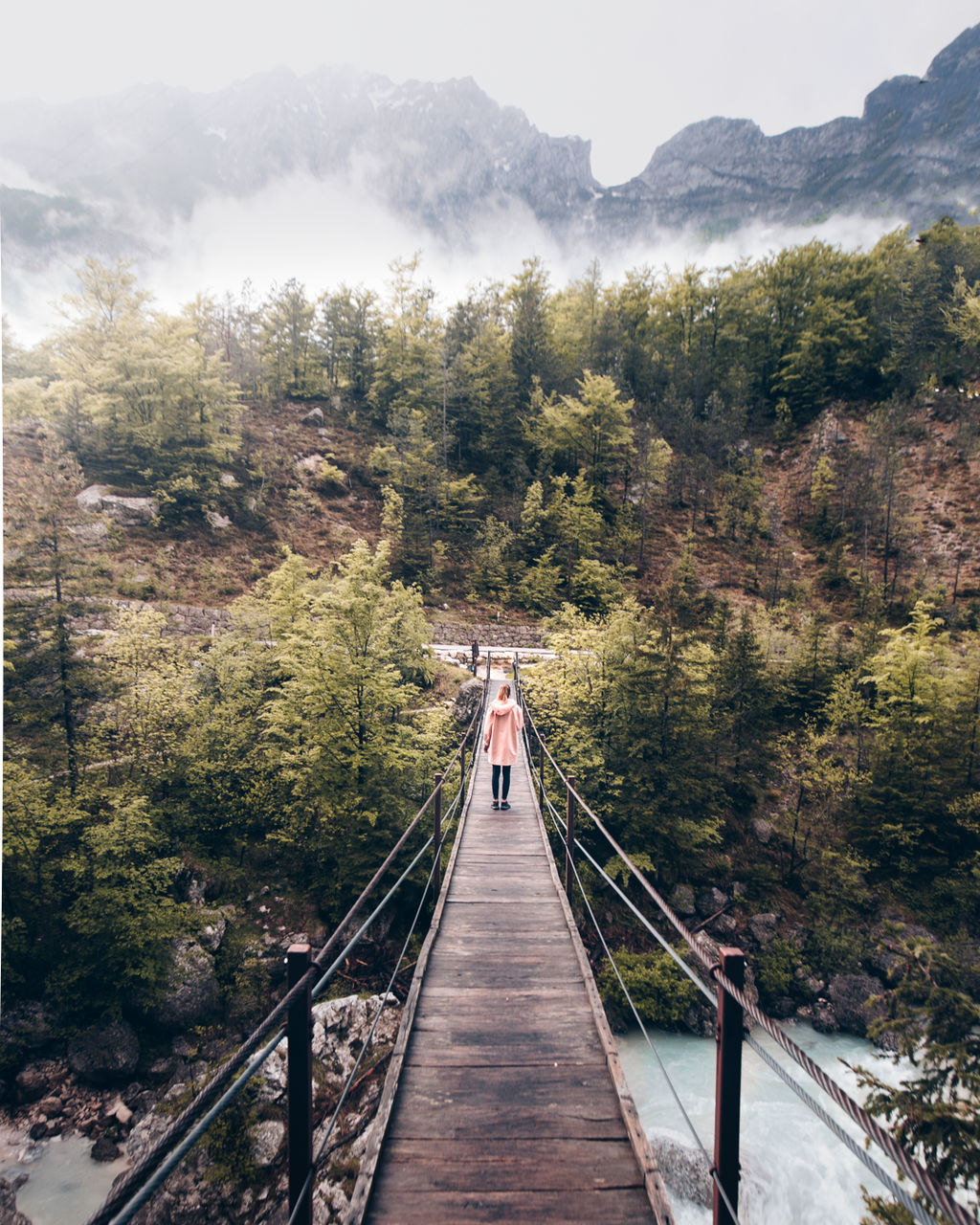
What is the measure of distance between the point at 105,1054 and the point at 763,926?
48.3 feet

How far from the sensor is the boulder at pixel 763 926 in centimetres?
1316

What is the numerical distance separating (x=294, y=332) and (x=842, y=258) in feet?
131

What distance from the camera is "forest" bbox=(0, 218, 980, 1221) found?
11.2 metres

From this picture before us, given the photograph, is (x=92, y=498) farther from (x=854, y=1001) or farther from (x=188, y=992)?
(x=854, y=1001)

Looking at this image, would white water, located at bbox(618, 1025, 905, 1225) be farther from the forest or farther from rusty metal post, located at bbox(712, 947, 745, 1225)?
rusty metal post, located at bbox(712, 947, 745, 1225)

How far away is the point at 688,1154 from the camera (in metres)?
9.35

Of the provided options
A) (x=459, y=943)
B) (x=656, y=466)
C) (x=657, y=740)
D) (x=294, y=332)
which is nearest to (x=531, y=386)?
(x=656, y=466)

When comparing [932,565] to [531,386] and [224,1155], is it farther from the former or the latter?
[224,1155]

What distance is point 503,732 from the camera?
295 inches

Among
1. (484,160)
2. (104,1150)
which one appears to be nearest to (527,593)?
(104,1150)

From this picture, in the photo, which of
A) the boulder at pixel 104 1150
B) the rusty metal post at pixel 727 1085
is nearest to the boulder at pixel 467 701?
the boulder at pixel 104 1150

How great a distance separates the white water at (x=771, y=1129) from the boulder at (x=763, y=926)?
1.79 m

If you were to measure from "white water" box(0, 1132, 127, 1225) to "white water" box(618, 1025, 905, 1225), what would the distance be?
9313 millimetres

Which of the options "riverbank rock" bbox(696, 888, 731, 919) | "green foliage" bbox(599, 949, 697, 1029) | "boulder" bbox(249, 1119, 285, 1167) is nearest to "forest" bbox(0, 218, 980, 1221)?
"riverbank rock" bbox(696, 888, 731, 919)
